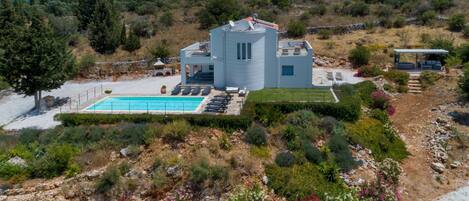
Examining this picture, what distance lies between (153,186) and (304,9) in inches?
1961

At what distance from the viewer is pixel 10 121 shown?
91.9 feet

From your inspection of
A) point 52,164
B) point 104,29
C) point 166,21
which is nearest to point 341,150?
point 52,164

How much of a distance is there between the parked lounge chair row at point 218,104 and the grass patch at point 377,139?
7637mm

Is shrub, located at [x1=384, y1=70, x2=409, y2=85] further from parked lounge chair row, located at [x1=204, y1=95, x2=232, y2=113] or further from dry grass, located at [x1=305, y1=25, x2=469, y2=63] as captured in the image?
parked lounge chair row, located at [x1=204, y1=95, x2=232, y2=113]

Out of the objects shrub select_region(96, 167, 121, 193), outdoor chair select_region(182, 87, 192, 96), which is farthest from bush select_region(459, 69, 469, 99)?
shrub select_region(96, 167, 121, 193)

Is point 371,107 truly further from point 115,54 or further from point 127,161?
point 115,54

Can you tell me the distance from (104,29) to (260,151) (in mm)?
30875

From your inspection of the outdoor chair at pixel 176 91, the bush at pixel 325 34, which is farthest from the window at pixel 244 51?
the bush at pixel 325 34

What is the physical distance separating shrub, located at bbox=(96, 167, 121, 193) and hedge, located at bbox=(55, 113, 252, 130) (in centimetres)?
486

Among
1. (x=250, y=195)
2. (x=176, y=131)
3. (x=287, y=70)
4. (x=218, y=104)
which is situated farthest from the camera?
(x=287, y=70)

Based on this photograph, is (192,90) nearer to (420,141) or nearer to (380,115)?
(380,115)

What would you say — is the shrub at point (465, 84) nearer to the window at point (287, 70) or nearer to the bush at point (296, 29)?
the window at point (287, 70)

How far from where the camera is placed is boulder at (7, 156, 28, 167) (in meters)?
22.3

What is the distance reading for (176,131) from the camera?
23.3 meters
